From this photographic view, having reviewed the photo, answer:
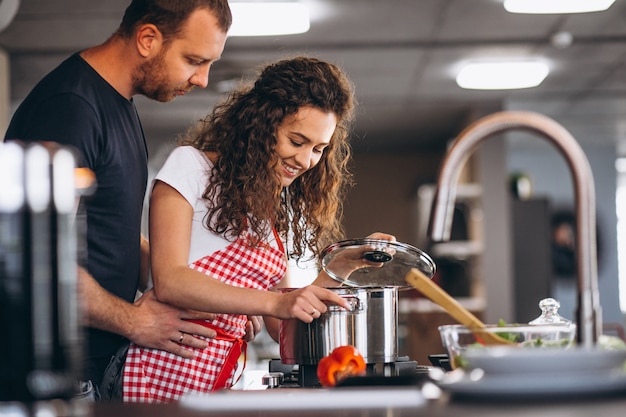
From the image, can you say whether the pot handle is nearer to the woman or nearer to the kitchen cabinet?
the woman

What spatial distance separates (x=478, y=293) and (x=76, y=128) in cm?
556

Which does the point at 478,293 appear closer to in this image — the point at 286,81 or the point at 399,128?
Result: the point at 399,128

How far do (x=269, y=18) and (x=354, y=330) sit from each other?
2904 mm

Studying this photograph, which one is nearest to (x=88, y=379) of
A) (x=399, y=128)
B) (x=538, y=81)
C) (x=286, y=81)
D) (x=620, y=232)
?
(x=286, y=81)

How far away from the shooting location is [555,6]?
411 cm

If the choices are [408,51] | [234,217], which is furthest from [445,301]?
[408,51]

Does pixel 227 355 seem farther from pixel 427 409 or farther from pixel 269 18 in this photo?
pixel 269 18

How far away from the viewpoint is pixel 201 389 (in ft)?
5.60

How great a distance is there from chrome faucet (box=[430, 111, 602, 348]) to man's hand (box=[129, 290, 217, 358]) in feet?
2.48

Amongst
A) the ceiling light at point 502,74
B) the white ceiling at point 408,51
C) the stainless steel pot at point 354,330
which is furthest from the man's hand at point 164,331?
the ceiling light at point 502,74

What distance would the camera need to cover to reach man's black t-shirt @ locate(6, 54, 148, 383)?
5.52ft

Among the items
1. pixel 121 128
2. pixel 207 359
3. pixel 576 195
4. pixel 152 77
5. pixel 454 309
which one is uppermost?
pixel 152 77

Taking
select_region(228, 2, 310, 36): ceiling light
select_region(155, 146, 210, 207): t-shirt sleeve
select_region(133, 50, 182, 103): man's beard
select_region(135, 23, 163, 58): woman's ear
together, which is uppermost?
select_region(228, 2, 310, 36): ceiling light

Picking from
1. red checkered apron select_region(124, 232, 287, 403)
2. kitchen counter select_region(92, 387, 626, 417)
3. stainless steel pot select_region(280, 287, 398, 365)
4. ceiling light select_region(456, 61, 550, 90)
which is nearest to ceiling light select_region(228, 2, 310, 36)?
ceiling light select_region(456, 61, 550, 90)
